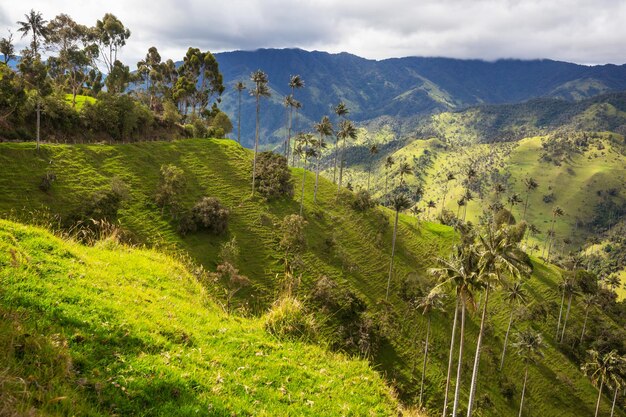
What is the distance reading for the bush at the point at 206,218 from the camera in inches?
3145

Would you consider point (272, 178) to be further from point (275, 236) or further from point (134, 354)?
point (134, 354)

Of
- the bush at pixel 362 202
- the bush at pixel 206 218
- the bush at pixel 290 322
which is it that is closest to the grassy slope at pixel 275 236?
the bush at pixel 206 218

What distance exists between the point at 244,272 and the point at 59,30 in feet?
313

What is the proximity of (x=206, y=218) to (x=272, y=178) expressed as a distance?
34515 mm

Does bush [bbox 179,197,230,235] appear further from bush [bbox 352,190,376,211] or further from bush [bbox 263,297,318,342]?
bush [bbox 263,297,318,342]

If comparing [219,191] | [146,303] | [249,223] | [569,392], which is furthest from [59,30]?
[569,392]

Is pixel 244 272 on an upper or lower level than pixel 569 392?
upper

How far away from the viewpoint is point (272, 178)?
4400 inches

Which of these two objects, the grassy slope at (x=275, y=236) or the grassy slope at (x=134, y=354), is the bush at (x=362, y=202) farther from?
the grassy slope at (x=134, y=354)

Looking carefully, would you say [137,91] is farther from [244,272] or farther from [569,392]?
[569,392]

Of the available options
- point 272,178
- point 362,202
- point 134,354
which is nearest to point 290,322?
point 134,354

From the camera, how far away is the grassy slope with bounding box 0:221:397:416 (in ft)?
26.6

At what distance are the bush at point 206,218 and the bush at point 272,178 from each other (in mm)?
22413

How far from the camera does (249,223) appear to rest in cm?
9306
